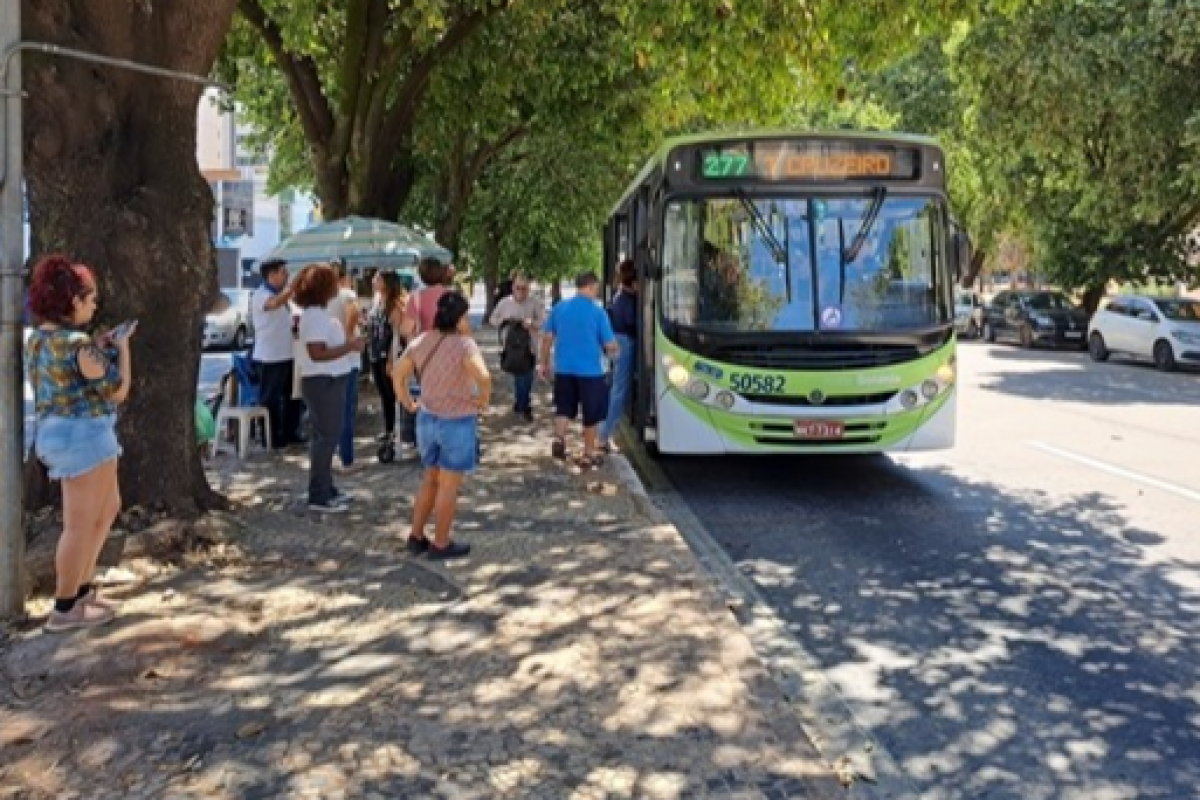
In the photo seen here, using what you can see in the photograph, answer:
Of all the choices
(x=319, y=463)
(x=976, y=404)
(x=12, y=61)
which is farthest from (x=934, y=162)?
(x=976, y=404)

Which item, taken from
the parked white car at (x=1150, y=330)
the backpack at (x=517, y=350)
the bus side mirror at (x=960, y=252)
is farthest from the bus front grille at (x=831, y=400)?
the parked white car at (x=1150, y=330)

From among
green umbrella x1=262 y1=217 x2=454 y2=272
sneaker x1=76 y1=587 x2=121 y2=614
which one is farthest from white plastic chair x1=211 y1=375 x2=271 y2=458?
sneaker x1=76 y1=587 x2=121 y2=614

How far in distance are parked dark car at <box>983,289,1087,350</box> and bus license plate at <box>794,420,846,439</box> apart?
2533 centimetres

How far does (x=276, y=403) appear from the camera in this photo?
11.2m

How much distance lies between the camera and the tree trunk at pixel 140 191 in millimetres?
6617

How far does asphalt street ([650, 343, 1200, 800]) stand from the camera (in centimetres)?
464

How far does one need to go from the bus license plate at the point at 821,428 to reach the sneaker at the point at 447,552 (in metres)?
3.49

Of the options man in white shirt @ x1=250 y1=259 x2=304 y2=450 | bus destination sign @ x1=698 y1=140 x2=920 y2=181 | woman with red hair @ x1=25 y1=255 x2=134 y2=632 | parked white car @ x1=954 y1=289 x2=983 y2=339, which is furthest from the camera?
parked white car @ x1=954 y1=289 x2=983 y2=339

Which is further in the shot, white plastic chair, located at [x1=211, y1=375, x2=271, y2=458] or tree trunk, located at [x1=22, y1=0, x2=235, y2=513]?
white plastic chair, located at [x1=211, y1=375, x2=271, y2=458]

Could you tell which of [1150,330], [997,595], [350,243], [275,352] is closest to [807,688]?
[997,595]

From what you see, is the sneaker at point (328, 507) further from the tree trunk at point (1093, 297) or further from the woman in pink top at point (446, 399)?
the tree trunk at point (1093, 297)

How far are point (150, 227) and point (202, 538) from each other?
1.85 m

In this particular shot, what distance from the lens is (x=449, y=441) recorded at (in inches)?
270

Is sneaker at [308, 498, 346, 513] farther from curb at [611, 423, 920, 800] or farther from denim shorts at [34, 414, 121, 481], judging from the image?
denim shorts at [34, 414, 121, 481]
